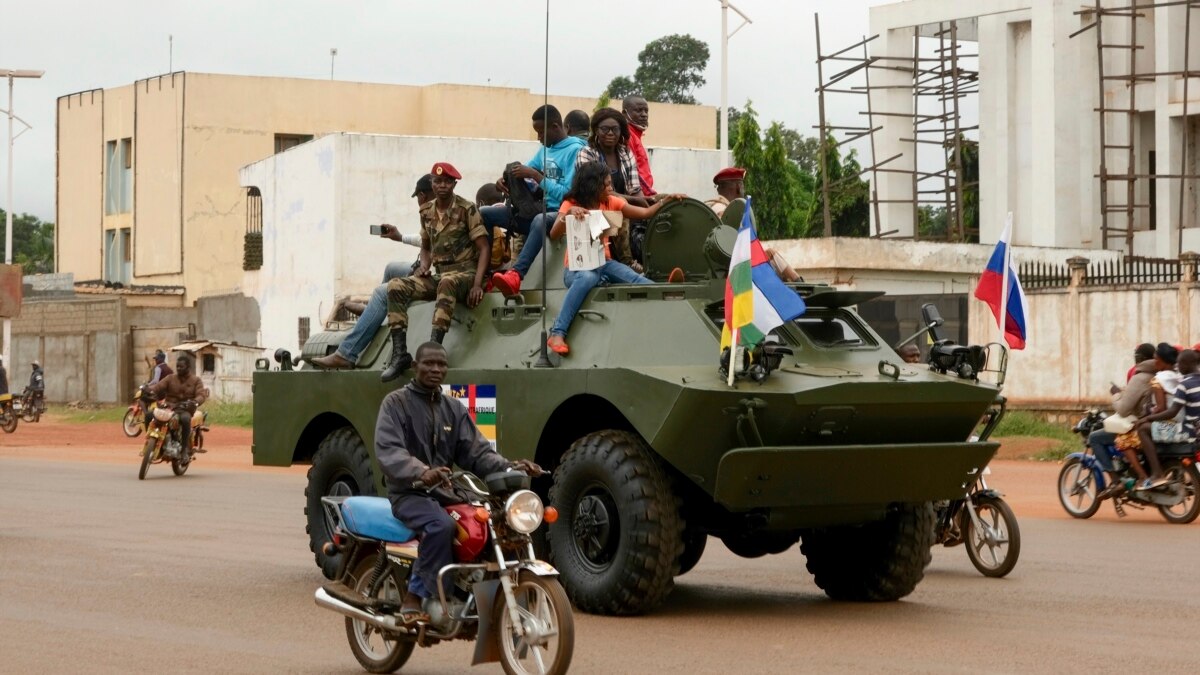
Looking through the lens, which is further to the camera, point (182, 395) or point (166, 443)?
point (182, 395)

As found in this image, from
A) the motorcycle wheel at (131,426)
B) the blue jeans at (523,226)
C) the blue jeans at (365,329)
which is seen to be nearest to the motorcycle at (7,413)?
the motorcycle wheel at (131,426)

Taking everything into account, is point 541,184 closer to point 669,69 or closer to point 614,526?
point 614,526

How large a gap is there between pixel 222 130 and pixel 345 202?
1535 centimetres

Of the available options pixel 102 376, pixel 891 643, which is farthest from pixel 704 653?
pixel 102 376

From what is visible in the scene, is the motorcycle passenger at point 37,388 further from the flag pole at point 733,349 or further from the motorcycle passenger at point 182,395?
the flag pole at point 733,349

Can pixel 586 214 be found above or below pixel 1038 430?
above

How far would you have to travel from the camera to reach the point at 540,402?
1127cm

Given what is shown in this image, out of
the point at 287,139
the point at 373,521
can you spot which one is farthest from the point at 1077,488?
the point at 287,139

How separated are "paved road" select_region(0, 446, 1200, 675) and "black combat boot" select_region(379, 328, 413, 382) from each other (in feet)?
4.93

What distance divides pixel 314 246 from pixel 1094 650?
31.5 m

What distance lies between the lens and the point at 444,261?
12805 millimetres

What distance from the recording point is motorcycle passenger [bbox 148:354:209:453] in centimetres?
2433

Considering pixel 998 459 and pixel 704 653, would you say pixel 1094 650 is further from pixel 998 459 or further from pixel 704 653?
pixel 998 459

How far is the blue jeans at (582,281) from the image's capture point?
452 inches
